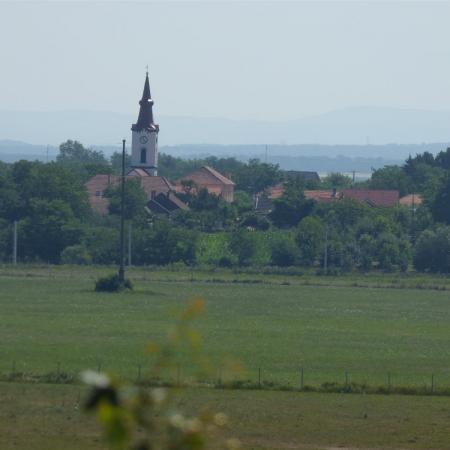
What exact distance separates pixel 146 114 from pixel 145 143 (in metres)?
3.92

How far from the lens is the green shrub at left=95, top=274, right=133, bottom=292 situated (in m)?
54.1

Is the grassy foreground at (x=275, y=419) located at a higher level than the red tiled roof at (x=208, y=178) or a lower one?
lower

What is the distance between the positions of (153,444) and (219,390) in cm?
2408

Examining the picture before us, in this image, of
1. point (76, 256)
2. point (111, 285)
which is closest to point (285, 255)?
point (76, 256)

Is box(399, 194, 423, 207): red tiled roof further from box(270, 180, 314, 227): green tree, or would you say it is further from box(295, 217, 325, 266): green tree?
box(295, 217, 325, 266): green tree

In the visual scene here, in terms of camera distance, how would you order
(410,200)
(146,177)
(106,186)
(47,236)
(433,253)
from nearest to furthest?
(433,253), (47,236), (106,186), (146,177), (410,200)

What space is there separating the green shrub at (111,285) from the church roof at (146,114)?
64512 millimetres

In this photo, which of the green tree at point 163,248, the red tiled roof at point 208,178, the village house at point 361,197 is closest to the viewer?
the green tree at point 163,248

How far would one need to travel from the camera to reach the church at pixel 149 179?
9600cm

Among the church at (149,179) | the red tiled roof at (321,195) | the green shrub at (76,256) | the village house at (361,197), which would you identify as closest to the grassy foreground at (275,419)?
the green shrub at (76,256)

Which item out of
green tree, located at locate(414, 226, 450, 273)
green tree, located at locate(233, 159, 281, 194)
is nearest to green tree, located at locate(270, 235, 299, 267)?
green tree, located at locate(414, 226, 450, 273)

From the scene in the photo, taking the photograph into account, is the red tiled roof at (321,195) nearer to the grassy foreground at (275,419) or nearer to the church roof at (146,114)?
the church roof at (146,114)

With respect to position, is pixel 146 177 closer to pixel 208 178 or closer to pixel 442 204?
pixel 208 178

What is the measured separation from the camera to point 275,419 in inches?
935
